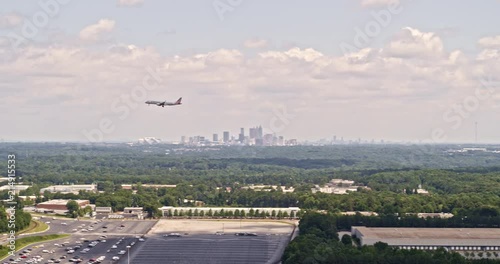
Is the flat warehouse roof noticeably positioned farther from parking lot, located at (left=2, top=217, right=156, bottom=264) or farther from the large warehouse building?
parking lot, located at (left=2, top=217, right=156, bottom=264)

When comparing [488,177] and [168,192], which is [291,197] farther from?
[488,177]

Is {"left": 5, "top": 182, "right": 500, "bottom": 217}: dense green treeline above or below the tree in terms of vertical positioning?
above

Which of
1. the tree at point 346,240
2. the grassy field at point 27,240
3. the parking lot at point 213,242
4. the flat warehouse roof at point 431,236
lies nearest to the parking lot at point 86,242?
the grassy field at point 27,240

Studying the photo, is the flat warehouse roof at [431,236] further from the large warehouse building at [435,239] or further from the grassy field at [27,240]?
the grassy field at [27,240]

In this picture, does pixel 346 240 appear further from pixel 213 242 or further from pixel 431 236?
pixel 213 242

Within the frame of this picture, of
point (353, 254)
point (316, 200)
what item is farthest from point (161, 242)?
point (316, 200)

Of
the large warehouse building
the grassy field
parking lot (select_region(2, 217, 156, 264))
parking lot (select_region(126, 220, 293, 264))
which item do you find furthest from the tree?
the grassy field

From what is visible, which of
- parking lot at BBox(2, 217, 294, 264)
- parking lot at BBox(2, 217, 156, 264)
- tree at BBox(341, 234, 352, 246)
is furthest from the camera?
tree at BBox(341, 234, 352, 246)

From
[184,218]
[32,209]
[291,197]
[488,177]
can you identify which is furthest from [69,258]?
[488,177]
